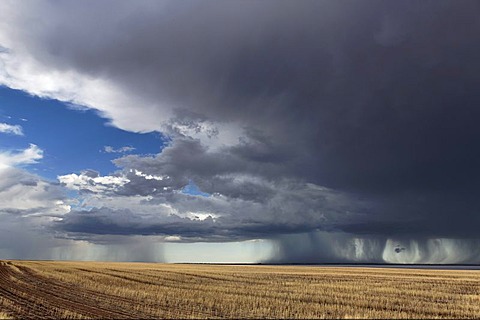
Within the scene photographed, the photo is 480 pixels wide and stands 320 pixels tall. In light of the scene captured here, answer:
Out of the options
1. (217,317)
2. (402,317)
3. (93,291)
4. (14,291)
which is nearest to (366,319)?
(402,317)

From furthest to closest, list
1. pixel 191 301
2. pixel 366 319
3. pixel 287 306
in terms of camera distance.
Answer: pixel 191 301 → pixel 287 306 → pixel 366 319

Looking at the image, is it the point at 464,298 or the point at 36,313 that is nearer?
the point at 36,313

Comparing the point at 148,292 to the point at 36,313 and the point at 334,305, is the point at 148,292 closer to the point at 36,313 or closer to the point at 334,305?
the point at 36,313

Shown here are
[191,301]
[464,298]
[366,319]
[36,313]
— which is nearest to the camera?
[366,319]

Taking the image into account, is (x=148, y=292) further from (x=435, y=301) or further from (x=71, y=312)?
(x=435, y=301)

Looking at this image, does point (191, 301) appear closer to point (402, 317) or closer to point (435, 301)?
point (402, 317)

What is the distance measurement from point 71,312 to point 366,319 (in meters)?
14.5

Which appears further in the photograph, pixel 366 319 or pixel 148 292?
pixel 148 292

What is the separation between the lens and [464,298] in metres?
32.2

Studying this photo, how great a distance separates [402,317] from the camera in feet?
71.8

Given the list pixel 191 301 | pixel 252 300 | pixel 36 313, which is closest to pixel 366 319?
pixel 252 300

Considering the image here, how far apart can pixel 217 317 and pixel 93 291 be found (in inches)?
611

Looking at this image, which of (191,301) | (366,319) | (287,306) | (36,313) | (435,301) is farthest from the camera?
(435,301)

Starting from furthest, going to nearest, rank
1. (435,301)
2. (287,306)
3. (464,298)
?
(464,298) → (435,301) → (287,306)
